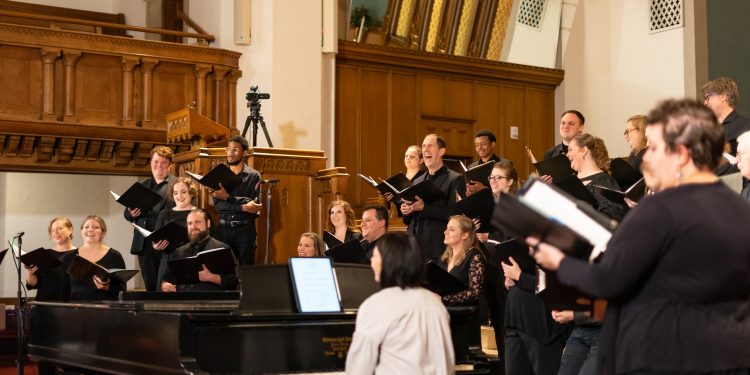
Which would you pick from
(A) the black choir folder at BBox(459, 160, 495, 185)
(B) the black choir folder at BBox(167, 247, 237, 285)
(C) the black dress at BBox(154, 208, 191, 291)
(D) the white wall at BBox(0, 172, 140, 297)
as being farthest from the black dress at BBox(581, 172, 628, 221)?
(D) the white wall at BBox(0, 172, 140, 297)

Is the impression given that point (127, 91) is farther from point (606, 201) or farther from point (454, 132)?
point (606, 201)

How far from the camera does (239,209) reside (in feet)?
26.6

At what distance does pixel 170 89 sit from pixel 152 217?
4.01 m

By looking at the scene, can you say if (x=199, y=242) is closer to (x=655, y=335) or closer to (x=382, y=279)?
(x=382, y=279)

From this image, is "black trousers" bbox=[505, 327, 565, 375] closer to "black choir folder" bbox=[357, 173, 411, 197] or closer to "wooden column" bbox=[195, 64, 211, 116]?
"black choir folder" bbox=[357, 173, 411, 197]

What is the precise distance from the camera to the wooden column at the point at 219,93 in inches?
459

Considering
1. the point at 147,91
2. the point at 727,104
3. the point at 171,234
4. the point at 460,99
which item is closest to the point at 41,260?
the point at 171,234

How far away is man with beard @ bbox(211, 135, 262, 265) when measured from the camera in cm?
810

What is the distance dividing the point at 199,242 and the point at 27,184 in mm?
8480

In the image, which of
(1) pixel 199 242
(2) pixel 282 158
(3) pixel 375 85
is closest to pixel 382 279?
(1) pixel 199 242

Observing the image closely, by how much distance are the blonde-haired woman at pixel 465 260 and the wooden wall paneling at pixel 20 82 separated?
6337mm

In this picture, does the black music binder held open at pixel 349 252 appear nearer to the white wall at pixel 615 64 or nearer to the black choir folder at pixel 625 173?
the black choir folder at pixel 625 173

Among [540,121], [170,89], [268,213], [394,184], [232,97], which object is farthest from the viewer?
[540,121]

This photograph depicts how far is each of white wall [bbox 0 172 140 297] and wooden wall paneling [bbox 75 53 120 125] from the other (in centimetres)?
266
